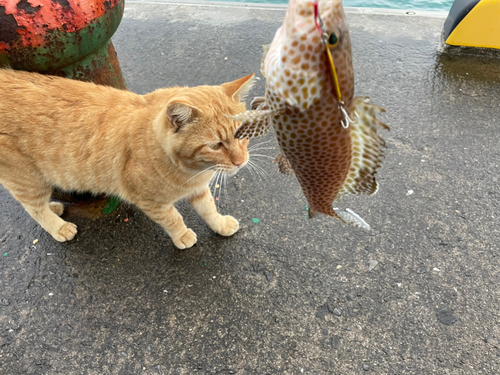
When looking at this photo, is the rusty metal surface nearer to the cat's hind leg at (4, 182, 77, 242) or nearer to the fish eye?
the cat's hind leg at (4, 182, 77, 242)

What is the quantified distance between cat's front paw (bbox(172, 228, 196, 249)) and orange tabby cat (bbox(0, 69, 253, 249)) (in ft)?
0.95

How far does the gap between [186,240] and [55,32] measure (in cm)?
152

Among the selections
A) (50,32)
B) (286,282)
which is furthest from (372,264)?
(50,32)

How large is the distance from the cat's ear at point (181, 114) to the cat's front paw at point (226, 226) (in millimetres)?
973

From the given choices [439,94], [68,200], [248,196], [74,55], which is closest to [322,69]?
[74,55]

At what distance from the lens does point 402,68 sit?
3998mm

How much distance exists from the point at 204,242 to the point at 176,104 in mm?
1263

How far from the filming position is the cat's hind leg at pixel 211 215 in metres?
2.37

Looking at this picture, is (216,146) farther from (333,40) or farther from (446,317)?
(446,317)

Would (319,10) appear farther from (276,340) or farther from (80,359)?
(80,359)

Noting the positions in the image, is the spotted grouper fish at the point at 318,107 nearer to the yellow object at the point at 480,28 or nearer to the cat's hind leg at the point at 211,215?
the cat's hind leg at the point at 211,215

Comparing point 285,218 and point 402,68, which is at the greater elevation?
point 402,68

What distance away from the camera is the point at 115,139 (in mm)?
1960

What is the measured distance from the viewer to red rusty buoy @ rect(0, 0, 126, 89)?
5.88 ft
